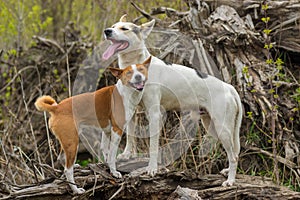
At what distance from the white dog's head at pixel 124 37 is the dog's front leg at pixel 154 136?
563 mm

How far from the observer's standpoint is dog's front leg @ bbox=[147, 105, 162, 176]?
4.63 m

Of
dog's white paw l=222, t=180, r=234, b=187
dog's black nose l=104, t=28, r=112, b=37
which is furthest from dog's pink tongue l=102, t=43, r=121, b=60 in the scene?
dog's white paw l=222, t=180, r=234, b=187

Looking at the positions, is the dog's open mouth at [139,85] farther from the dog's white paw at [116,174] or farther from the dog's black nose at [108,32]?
the dog's white paw at [116,174]

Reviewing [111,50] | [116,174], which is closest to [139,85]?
[111,50]

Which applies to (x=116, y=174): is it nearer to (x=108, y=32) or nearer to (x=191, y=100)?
(x=191, y=100)

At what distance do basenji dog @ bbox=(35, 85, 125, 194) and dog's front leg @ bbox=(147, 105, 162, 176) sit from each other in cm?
33

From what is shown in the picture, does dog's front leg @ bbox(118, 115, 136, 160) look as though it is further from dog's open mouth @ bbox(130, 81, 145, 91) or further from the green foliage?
the green foliage

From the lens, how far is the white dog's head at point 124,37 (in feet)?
14.5

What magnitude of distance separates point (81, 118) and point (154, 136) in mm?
692

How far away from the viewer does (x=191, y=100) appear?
4.84 meters

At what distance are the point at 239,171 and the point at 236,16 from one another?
74.7 inches

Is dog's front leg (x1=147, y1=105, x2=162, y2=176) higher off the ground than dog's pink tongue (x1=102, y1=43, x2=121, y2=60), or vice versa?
dog's pink tongue (x1=102, y1=43, x2=121, y2=60)

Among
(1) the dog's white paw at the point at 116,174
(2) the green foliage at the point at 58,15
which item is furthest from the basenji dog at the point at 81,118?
(2) the green foliage at the point at 58,15

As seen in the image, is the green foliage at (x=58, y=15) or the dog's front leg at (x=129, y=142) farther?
the green foliage at (x=58, y=15)
